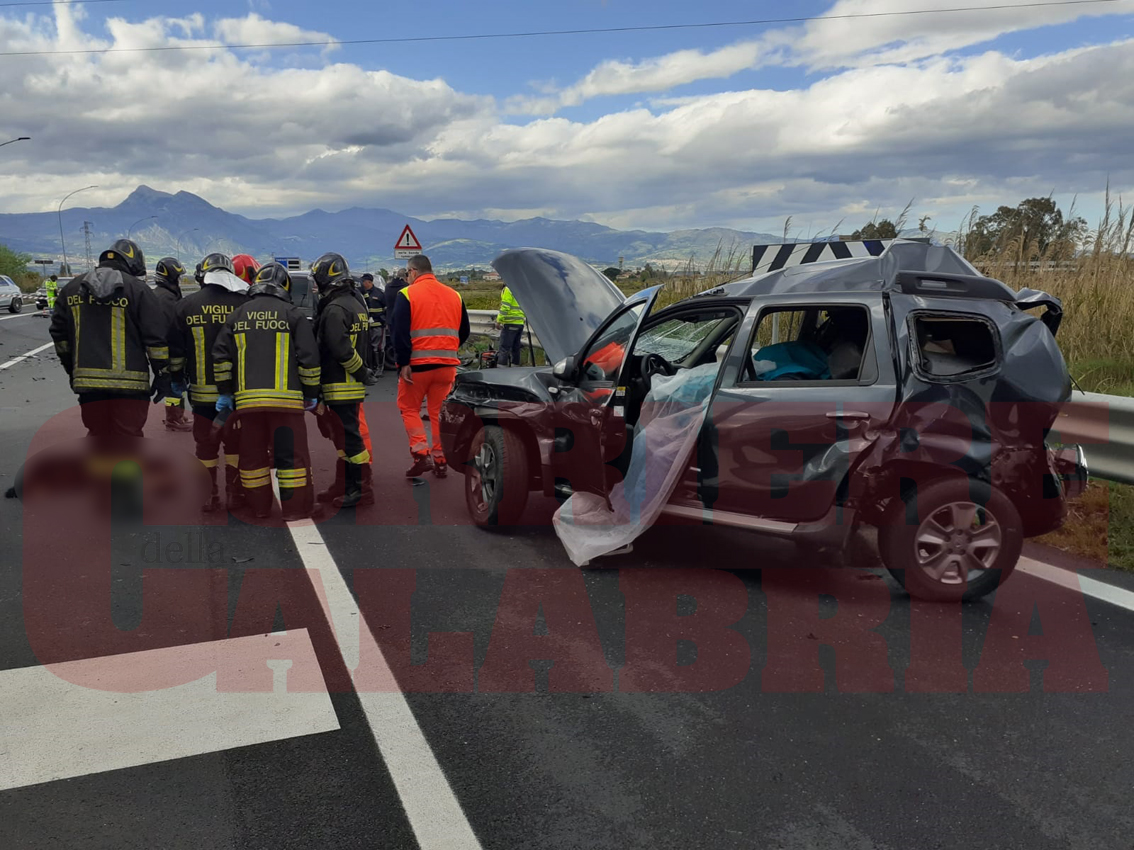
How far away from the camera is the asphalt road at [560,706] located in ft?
8.79

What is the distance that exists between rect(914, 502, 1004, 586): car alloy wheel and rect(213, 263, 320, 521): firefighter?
4.13 metres

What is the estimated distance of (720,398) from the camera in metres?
4.69

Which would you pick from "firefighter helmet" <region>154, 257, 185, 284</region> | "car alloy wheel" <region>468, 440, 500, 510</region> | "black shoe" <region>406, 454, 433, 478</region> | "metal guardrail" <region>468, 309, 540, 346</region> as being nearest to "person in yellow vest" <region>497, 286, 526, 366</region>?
"metal guardrail" <region>468, 309, 540, 346</region>

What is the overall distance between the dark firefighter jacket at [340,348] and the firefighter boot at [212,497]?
3.50ft

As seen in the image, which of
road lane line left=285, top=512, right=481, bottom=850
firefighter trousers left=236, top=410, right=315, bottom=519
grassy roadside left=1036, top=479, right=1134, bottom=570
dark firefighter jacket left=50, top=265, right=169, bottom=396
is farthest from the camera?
dark firefighter jacket left=50, top=265, right=169, bottom=396

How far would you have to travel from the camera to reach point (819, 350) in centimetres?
516

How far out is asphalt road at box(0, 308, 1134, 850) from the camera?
2.68 metres

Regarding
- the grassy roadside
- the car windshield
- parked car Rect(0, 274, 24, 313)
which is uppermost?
the car windshield

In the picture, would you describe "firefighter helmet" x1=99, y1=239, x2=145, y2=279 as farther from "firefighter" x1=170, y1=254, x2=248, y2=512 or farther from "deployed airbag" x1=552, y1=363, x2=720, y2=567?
"deployed airbag" x1=552, y1=363, x2=720, y2=567

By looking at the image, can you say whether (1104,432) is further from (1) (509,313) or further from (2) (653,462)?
(1) (509,313)

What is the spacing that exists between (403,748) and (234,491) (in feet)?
13.0

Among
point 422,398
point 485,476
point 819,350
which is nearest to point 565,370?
point 485,476

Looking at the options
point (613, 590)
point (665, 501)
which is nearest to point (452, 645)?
point (613, 590)

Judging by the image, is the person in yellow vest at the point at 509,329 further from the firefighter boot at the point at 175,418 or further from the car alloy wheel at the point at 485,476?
the car alloy wheel at the point at 485,476
